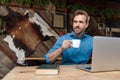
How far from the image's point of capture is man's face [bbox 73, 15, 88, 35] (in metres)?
2.56

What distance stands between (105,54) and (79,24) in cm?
101

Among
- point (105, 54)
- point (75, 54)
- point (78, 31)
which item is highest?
point (78, 31)

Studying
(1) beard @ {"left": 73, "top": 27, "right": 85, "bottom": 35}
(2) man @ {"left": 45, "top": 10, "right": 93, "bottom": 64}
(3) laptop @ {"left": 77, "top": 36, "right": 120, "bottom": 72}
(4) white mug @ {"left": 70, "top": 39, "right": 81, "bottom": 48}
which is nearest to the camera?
(3) laptop @ {"left": 77, "top": 36, "right": 120, "bottom": 72}

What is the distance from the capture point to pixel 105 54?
1.65 m

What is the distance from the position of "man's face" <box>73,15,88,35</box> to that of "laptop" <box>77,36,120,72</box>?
2.89ft

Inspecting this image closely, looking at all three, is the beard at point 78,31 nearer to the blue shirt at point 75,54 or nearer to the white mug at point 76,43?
the blue shirt at point 75,54

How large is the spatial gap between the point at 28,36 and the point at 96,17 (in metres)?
1.73

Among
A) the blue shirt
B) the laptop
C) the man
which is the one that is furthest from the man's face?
the laptop

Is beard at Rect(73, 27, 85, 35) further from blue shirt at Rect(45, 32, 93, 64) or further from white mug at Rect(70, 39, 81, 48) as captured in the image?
white mug at Rect(70, 39, 81, 48)

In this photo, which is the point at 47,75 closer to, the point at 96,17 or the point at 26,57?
the point at 26,57

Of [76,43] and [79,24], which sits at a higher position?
[79,24]

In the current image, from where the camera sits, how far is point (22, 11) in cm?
392

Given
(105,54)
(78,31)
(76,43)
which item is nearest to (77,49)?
(78,31)

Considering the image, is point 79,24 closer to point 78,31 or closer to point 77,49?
point 78,31
